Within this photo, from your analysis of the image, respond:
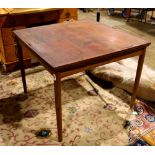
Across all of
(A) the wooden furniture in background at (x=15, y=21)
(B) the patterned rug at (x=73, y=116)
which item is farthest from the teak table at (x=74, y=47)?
(A) the wooden furniture in background at (x=15, y=21)

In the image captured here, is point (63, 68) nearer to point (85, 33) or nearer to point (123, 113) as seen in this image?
point (85, 33)

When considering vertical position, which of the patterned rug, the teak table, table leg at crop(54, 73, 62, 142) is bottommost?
the patterned rug

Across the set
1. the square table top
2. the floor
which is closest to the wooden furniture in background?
the floor

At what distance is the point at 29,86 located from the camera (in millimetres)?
2051

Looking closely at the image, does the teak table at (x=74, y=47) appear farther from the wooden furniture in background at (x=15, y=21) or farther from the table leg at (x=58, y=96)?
the wooden furniture in background at (x=15, y=21)

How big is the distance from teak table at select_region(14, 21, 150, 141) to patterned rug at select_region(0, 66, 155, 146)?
17 cm

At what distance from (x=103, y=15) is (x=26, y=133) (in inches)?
142

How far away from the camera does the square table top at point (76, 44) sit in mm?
1202

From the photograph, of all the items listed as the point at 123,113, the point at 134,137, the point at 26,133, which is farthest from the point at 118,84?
the point at 26,133

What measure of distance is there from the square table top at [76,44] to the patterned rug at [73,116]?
552 millimetres

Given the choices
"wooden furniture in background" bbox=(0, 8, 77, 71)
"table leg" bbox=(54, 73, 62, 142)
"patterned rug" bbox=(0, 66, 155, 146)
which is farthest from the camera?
"wooden furniture in background" bbox=(0, 8, 77, 71)

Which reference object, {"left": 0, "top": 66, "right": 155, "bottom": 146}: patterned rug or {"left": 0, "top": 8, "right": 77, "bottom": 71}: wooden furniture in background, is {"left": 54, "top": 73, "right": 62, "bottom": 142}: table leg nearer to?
{"left": 0, "top": 66, "right": 155, "bottom": 146}: patterned rug

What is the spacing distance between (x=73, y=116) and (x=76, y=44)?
0.59 m

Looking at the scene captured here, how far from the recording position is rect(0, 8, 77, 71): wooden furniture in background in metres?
2.03
